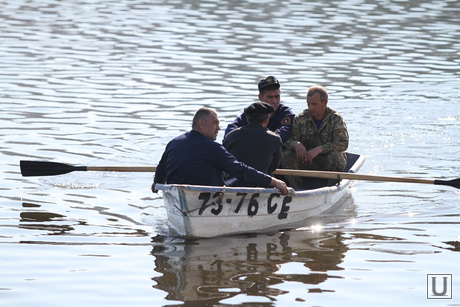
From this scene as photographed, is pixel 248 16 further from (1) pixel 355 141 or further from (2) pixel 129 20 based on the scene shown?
(1) pixel 355 141

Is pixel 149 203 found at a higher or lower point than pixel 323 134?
lower

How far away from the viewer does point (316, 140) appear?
11.1 metres

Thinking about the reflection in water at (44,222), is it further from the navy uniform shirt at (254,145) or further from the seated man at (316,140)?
the seated man at (316,140)

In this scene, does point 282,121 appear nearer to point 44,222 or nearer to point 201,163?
point 201,163

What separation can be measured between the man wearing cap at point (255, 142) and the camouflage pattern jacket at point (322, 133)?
1.48 meters

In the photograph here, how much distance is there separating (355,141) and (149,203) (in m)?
5.15

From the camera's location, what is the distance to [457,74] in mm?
20719

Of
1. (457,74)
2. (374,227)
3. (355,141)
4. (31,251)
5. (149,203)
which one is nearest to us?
(31,251)

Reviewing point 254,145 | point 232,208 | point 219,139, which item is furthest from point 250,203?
point 219,139

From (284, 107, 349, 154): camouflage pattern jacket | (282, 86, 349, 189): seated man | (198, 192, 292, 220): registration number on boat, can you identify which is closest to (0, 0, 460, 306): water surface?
(198, 192, 292, 220): registration number on boat

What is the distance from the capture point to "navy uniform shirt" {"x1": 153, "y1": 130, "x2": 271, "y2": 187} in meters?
8.84

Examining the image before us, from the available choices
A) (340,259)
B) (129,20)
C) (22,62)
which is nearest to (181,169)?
(340,259)

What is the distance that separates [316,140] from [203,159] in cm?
262

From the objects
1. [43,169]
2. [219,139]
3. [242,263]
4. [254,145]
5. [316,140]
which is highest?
[254,145]
